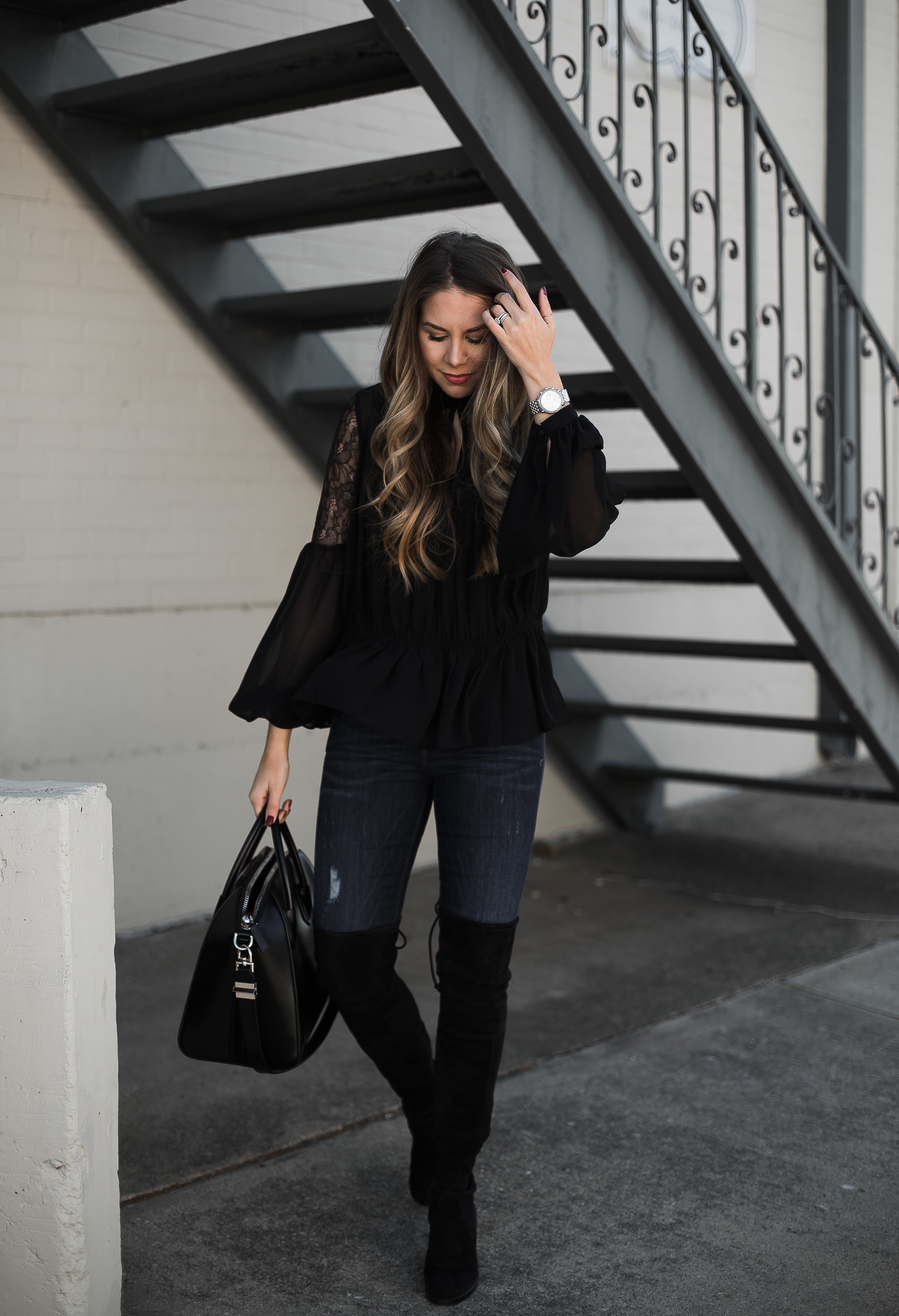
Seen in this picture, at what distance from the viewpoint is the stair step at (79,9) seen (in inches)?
145

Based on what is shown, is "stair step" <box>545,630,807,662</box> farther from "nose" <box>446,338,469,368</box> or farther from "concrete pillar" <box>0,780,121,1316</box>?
"concrete pillar" <box>0,780,121,1316</box>

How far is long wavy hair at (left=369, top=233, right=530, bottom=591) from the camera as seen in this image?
7.45 feet

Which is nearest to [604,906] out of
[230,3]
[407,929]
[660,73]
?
[407,929]

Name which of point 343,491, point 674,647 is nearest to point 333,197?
point 343,491

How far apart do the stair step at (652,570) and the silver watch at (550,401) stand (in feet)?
6.67

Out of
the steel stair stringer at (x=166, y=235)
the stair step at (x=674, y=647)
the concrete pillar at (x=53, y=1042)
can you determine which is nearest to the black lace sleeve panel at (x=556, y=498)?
the concrete pillar at (x=53, y=1042)

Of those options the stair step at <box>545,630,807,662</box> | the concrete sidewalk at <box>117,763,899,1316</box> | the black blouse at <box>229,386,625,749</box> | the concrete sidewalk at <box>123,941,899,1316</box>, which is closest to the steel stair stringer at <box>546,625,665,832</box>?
the stair step at <box>545,630,807,662</box>

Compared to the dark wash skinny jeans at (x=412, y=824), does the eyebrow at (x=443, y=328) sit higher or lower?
higher

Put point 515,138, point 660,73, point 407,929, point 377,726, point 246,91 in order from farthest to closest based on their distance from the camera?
point 660,73, point 407,929, point 246,91, point 515,138, point 377,726

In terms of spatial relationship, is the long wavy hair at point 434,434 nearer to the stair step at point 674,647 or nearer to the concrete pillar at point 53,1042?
the concrete pillar at point 53,1042

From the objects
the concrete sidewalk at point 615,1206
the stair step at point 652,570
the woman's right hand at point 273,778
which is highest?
the stair step at point 652,570

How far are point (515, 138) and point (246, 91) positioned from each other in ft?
2.79

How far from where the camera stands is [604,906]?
4836 millimetres

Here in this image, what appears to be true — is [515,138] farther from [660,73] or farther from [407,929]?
[660,73]
